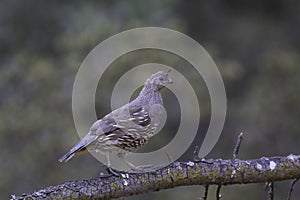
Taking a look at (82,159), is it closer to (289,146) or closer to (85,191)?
(289,146)

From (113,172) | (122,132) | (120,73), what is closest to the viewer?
(113,172)

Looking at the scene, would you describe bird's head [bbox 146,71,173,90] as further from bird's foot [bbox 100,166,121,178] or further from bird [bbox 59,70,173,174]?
bird's foot [bbox 100,166,121,178]

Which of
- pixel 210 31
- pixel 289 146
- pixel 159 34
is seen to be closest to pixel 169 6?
pixel 210 31

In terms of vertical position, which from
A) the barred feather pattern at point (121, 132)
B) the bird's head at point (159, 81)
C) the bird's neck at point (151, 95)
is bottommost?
the barred feather pattern at point (121, 132)

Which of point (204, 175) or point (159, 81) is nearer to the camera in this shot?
point (204, 175)

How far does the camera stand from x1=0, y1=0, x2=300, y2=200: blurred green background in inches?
376

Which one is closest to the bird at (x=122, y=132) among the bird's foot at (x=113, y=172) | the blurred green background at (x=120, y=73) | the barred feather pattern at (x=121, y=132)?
the barred feather pattern at (x=121, y=132)

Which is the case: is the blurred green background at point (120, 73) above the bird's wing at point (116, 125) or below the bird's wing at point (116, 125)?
above

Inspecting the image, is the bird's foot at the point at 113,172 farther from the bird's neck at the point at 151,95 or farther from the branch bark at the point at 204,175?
the bird's neck at the point at 151,95

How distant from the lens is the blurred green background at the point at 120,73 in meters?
9.56

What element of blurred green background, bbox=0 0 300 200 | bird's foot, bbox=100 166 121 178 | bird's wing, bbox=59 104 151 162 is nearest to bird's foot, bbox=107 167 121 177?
bird's foot, bbox=100 166 121 178

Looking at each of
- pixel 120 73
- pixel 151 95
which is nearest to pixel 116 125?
pixel 151 95

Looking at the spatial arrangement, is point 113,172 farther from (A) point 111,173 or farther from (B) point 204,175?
(B) point 204,175

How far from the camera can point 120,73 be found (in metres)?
9.62
